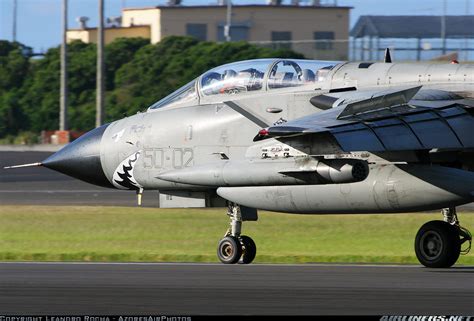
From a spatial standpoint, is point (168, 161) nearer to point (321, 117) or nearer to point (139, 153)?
point (139, 153)

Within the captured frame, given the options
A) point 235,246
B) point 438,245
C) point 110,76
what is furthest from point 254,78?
point 110,76

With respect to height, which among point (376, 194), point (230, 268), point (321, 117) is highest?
point (321, 117)

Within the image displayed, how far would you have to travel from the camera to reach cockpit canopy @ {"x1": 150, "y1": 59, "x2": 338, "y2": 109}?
18.1 m

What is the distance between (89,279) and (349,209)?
12.4ft

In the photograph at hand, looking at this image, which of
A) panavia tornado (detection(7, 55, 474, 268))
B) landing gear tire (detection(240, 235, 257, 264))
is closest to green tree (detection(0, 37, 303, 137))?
panavia tornado (detection(7, 55, 474, 268))

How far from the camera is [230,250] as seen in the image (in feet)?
60.4

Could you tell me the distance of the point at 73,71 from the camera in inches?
2899

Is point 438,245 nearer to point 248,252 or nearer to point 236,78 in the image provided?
point 248,252

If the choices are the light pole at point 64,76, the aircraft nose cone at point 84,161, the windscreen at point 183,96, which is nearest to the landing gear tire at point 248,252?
the windscreen at point 183,96

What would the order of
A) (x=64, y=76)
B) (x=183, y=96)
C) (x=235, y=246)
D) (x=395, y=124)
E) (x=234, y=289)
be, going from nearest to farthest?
1. (x=234, y=289)
2. (x=395, y=124)
3. (x=235, y=246)
4. (x=183, y=96)
5. (x=64, y=76)

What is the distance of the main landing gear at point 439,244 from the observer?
1723 cm

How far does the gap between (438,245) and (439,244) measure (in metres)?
0.03

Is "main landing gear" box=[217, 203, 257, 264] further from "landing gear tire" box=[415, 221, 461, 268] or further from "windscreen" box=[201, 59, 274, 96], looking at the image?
"landing gear tire" box=[415, 221, 461, 268]

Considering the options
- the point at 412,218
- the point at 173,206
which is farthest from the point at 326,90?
the point at 412,218
